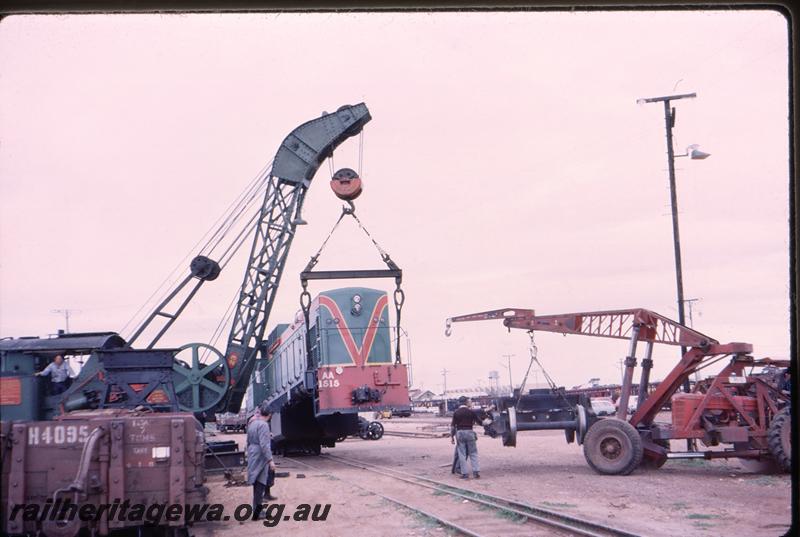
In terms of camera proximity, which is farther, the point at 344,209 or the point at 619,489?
the point at 344,209

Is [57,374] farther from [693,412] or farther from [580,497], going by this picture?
[693,412]

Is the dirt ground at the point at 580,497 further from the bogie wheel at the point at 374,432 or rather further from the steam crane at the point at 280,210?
the bogie wheel at the point at 374,432

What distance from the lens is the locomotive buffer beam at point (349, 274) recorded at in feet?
53.9

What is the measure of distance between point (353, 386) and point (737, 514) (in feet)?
34.0

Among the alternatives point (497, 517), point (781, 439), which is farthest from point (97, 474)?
point (781, 439)

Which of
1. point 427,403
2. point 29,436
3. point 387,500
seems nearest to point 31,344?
point 29,436

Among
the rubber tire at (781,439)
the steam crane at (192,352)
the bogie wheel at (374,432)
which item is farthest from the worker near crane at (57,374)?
the bogie wheel at (374,432)

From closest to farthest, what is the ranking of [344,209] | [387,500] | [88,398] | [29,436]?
1. [29,436]
2. [88,398]
3. [387,500]
4. [344,209]

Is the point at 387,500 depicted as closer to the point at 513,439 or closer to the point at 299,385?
the point at 513,439

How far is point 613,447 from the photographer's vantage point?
1425 centimetres

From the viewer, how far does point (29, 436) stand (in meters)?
7.15

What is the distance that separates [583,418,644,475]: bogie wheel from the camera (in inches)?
548

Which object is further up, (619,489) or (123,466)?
(123,466)

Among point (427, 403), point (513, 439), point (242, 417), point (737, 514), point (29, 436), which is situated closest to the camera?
point (29, 436)
